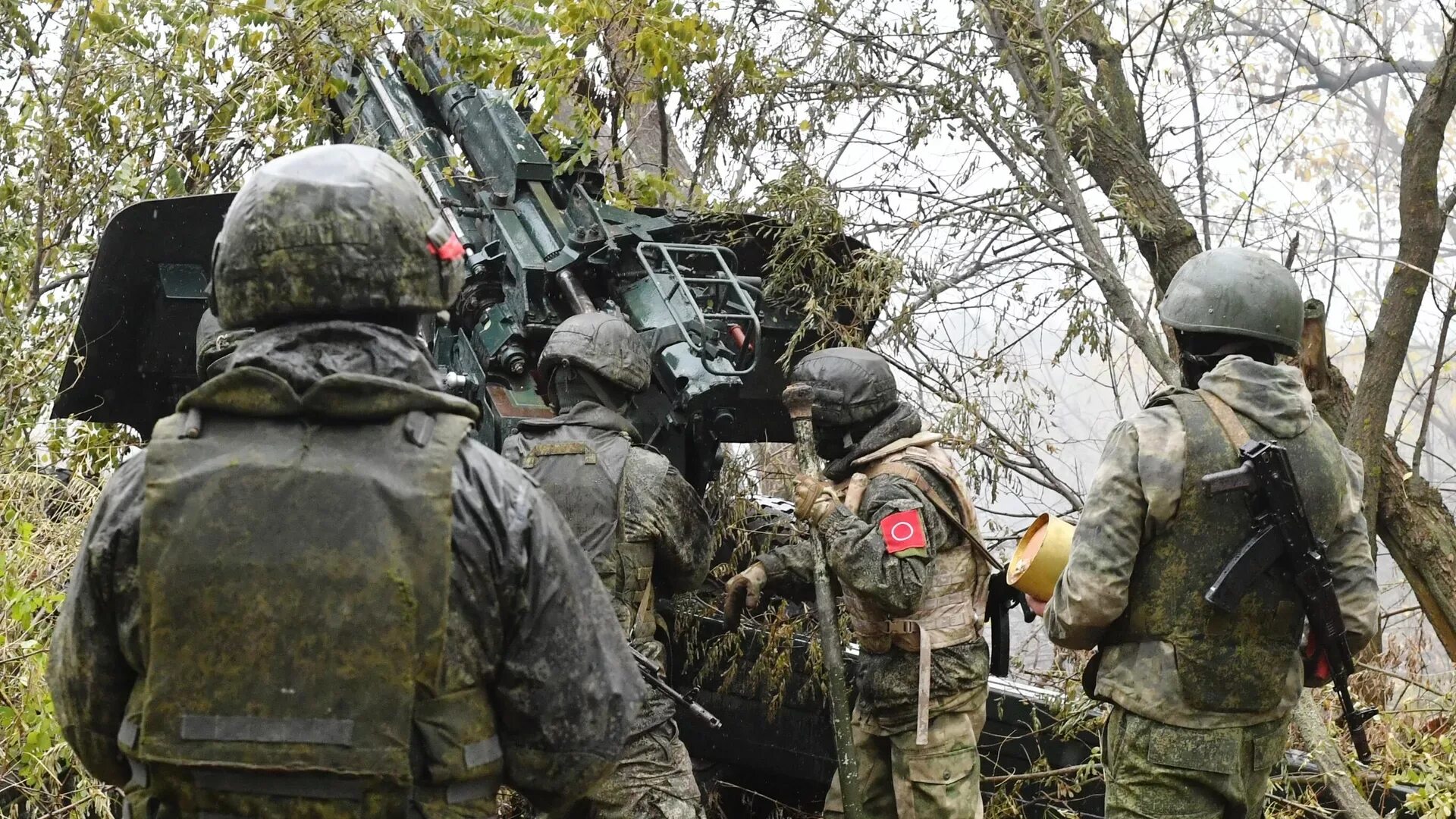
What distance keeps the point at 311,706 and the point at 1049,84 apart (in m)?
5.00

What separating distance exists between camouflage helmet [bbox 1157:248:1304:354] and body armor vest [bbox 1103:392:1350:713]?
291 millimetres

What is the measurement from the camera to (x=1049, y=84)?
659cm

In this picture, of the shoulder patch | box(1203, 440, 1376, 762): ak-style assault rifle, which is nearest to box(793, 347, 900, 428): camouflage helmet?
the shoulder patch

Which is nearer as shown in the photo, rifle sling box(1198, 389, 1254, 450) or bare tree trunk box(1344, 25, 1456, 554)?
rifle sling box(1198, 389, 1254, 450)

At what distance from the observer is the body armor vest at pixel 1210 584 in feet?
13.7

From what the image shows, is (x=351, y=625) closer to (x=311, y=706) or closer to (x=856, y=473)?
(x=311, y=706)

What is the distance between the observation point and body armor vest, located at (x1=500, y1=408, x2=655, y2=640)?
5.28 m

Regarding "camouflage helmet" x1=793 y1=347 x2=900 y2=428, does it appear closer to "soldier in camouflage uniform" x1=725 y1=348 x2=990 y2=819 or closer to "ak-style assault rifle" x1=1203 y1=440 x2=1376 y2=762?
"soldier in camouflage uniform" x1=725 y1=348 x2=990 y2=819

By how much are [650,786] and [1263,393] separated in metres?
2.47

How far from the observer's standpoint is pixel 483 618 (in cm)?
264

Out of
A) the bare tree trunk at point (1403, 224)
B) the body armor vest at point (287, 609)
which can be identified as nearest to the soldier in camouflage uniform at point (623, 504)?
the bare tree trunk at point (1403, 224)

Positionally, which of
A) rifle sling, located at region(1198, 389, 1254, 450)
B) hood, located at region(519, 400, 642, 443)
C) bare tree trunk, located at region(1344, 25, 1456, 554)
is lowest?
hood, located at region(519, 400, 642, 443)

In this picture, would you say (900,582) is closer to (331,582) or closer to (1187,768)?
(1187,768)

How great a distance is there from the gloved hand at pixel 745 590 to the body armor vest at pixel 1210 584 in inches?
69.8
